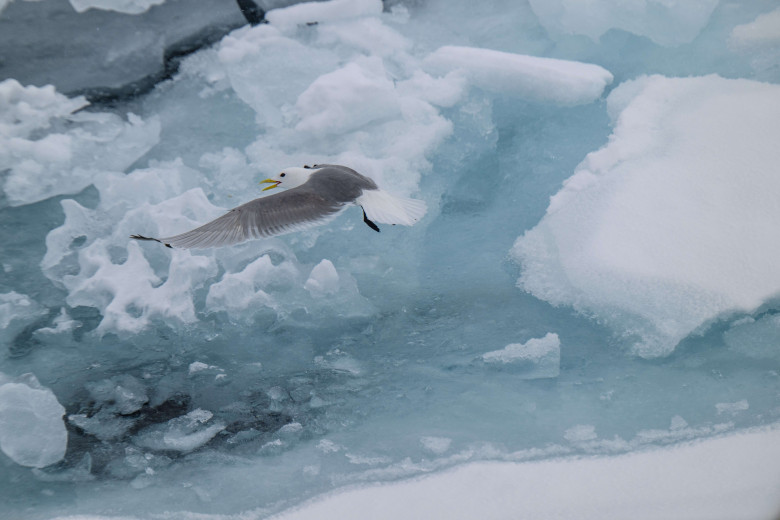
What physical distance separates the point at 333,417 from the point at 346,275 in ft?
2.09

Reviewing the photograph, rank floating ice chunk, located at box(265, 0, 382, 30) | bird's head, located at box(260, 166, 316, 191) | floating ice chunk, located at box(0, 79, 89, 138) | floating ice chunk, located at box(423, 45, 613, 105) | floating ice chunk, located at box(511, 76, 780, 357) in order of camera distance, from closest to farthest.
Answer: floating ice chunk, located at box(511, 76, 780, 357), bird's head, located at box(260, 166, 316, 191), floating ice chunk, located at box(423, 45, 613, 105), floating ice chunk, located at box(0, 79, 89, 138), floating ice chunk, located at box(265, 0, 382, 30)

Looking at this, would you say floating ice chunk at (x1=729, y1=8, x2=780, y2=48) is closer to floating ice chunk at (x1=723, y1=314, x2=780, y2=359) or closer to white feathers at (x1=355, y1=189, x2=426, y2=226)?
floating ice chunk at (x1=723, y1=314, x2=780, y2=359)

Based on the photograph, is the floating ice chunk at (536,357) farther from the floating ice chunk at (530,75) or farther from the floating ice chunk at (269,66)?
the floating ice chunk at (269,66)

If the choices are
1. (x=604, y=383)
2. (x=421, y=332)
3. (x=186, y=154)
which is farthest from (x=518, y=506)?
(x=186, y=154)

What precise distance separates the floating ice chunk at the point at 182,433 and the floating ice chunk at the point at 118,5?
2543 mm

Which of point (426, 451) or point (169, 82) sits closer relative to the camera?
point (426, 451)

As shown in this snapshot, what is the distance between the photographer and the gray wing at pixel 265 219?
210 cm

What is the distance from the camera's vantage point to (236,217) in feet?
7.09

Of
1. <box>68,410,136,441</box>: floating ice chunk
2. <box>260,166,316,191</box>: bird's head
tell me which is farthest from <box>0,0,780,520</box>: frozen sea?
<box>260,166,316,191</box>: bird's head

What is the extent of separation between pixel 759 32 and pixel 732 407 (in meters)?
2.49

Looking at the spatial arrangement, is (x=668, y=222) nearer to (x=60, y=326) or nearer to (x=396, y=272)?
(x=396, y=272)

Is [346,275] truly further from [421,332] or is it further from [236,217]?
[236,217]

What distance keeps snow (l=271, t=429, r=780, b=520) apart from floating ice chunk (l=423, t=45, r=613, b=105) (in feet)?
5.96

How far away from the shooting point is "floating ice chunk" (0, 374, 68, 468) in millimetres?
1999
